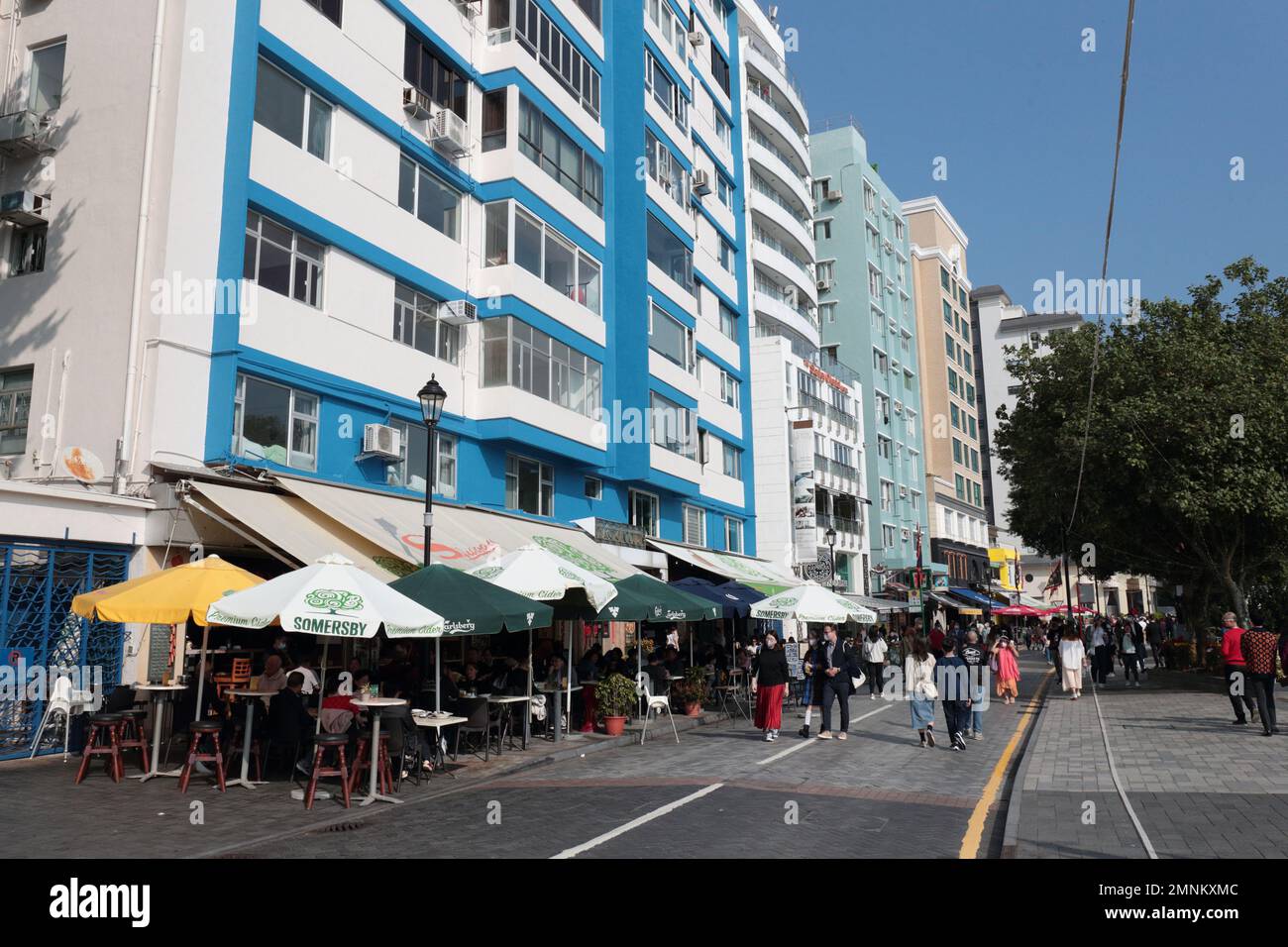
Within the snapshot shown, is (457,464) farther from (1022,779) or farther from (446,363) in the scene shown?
(1022,779)

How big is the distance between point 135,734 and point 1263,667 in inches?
674

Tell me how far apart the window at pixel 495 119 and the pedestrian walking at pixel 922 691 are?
15.4m

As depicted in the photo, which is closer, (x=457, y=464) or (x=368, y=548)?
(x=368, y=548)

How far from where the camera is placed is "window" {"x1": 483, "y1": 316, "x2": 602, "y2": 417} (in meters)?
22.4

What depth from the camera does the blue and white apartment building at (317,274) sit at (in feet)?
49.7

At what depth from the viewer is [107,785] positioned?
37.9 ft

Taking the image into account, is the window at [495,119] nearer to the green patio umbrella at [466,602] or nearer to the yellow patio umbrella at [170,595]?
the green patio umbrella at [466,602]

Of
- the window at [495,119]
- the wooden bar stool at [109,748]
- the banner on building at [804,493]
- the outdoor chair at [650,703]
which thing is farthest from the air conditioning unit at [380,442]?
the banner on building at [804,493]

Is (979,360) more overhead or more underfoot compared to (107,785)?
more overhead

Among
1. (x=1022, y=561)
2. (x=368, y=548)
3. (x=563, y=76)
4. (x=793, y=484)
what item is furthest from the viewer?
(x=1022, y=561)

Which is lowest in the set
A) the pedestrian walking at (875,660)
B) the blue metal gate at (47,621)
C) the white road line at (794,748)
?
the white road line at (794,748)

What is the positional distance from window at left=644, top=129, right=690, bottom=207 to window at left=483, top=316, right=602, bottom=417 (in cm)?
822
